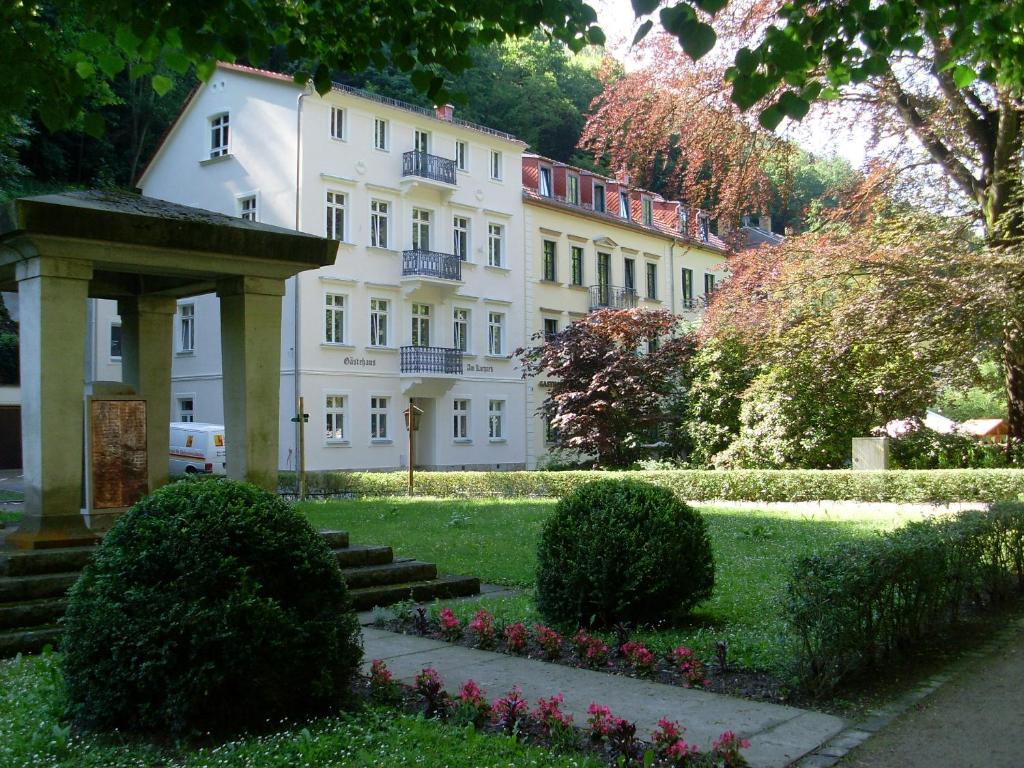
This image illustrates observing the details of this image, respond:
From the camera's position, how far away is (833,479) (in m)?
21.5

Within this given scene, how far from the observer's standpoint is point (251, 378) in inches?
423

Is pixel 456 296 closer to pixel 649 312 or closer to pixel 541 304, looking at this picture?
pixel 541 304

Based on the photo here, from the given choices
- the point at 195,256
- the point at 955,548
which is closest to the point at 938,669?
the point at 955,548

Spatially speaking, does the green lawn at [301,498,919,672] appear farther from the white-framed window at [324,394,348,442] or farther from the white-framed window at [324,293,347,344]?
the white-framed window at [324,293,347,344]

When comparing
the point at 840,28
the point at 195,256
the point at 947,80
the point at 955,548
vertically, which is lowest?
the point at 955,548

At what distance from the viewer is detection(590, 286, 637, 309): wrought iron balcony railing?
45700 millimetres

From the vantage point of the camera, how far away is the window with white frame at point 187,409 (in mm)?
36062

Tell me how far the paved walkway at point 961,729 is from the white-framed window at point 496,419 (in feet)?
109

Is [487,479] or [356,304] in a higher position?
[356,304]

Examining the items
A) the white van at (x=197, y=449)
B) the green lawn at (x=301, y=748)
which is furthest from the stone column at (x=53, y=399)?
the white van at (x=197, y=449)

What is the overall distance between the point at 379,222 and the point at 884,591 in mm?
31055

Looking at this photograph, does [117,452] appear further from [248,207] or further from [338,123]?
[248,207]

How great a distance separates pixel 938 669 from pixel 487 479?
18.9m

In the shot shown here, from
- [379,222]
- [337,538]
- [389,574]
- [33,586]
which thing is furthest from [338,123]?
[33,586]
